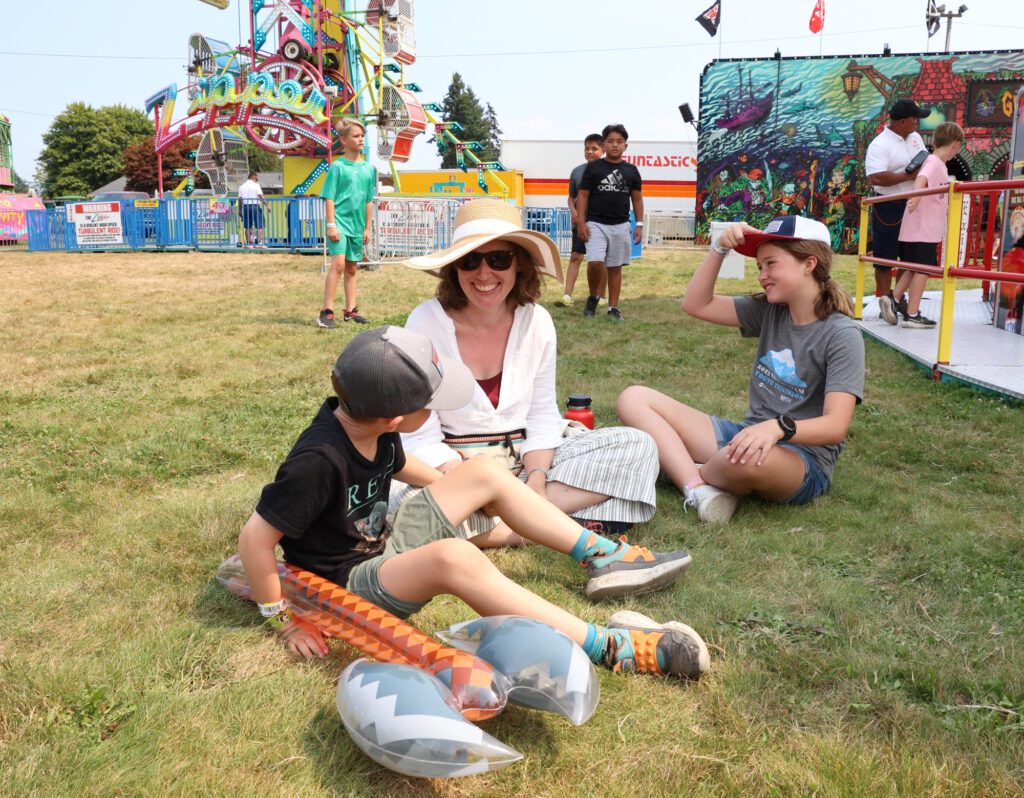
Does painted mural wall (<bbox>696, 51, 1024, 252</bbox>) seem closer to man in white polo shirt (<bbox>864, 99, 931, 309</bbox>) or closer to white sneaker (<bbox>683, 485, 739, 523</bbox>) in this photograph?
man in white polo shirt (<bbox>864, 99, 931, 309</bbox>)

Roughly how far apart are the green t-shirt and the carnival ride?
1426 centimetres

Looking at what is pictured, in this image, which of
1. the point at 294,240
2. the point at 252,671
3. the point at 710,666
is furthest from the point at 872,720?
the point at 294,240

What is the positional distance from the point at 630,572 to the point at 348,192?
21.3 ft

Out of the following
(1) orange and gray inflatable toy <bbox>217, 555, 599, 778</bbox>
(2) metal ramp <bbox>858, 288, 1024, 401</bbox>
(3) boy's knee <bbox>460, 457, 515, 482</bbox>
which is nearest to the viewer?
(1) orange and gray inflatable toy <bbox>217, 555, 599, 778</bbox>

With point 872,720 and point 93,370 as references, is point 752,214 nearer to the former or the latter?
point 93,370

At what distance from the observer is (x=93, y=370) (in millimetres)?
6344

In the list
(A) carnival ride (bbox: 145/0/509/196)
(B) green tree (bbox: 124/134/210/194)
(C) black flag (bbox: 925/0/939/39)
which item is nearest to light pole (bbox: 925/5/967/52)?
(C) black flag (bbox: 925/0/939/39)

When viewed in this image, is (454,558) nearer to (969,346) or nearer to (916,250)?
(969,346)

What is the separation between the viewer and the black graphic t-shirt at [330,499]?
224 cm

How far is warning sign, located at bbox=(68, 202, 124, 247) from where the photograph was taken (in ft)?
68.6

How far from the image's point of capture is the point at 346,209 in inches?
330

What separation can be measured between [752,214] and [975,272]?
18.9m

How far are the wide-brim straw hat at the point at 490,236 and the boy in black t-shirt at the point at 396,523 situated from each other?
88 cm

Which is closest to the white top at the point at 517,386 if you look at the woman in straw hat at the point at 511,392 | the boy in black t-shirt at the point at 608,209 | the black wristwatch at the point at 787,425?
the woman in straw hat at the point at 511,392
